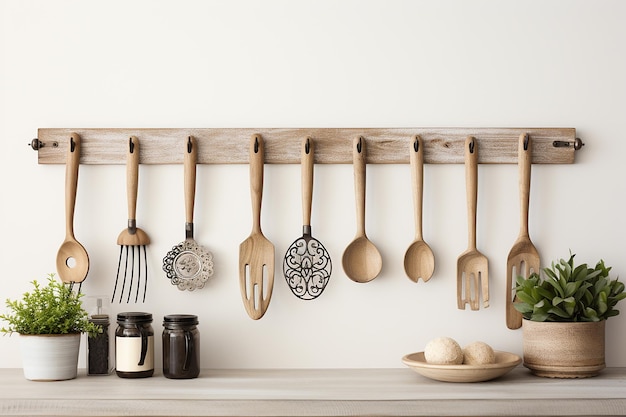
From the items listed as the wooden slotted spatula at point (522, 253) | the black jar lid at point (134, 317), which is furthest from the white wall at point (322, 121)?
the black jar lid at point (134, 317)

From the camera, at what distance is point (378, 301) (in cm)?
185

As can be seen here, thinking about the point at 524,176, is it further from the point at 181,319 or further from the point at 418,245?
the point at 181,319

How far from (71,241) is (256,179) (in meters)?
0.47

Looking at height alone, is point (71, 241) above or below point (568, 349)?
above

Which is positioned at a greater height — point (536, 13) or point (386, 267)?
point (536, 13)

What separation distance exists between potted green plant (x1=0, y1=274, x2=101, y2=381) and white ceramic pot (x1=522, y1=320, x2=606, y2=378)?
1003 millimetres

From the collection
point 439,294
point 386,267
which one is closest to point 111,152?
point 386,267

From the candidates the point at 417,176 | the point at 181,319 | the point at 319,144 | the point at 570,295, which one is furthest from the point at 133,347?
the point at 570,295

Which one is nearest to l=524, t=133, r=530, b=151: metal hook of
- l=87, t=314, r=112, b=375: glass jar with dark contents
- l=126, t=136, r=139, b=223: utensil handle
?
l=126, t=136, r=139, b=223: utensil handle

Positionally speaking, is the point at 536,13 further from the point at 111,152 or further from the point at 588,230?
the point at 111,152

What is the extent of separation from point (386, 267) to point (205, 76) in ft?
2.12

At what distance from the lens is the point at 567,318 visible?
1689 mm

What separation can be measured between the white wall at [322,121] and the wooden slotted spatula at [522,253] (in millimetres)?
27

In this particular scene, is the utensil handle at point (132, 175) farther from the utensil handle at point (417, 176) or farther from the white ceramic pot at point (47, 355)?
the utensil handle at point (417, 176)
